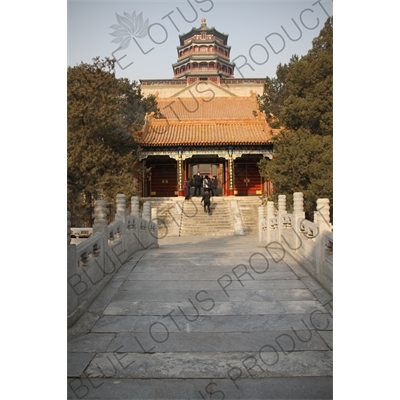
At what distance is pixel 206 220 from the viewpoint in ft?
54.1

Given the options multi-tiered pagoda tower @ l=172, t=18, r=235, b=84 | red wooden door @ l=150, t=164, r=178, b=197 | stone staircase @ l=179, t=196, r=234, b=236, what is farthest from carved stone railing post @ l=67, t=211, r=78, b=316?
multi-tiered pagoda tower @ l=172, t=18, r=235, b=84

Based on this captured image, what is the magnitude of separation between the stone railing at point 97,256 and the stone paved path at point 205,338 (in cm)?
15

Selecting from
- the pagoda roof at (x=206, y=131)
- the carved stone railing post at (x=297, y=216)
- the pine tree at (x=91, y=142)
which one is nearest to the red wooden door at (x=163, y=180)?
the pagoda roof at (x=206, y=131)

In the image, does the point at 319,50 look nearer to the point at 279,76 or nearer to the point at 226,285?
the point at 279,76

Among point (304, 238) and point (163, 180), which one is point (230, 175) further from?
Answer: point (304, 238)

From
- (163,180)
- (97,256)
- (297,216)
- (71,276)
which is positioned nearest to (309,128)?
(297,216)

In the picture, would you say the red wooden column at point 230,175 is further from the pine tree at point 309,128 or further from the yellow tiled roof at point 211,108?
the pine tree at point 309,128

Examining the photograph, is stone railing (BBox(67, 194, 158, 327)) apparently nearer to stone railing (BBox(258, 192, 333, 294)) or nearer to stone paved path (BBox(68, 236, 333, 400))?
stone paved path (BBox(68, 236, 333, 400))

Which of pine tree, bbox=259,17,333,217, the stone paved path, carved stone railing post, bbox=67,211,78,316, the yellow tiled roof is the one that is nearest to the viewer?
the stone paved path

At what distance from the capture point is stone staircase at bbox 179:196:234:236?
609 inches

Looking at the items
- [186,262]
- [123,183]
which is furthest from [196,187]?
[186,262]

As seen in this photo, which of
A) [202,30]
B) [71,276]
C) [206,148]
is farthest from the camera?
[202,30]

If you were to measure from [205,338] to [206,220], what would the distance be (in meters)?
12.8

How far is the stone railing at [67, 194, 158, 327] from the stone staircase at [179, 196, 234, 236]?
6.75 meters
